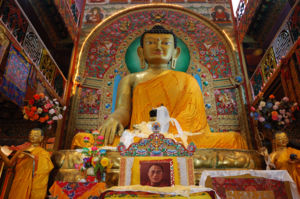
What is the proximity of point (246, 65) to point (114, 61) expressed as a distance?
10.1ft

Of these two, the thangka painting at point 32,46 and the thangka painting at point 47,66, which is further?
the thangka painting at point 47,66

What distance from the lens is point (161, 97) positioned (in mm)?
4816

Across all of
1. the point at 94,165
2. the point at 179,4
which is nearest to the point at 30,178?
the point at 94,165

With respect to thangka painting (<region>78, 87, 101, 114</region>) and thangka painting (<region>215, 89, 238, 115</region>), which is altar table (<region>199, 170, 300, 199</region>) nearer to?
thangka painting (<region>215, 89, 238, 115</region>)

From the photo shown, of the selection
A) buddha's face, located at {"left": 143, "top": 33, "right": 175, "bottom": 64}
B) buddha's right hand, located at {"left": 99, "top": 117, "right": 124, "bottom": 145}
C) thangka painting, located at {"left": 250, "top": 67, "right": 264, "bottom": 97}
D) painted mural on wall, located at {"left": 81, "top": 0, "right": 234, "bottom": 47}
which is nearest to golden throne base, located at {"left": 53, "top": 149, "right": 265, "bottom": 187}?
buddha's right hand, located at {"left": 99, "top": 117, "right": 124, "bottom": 145}

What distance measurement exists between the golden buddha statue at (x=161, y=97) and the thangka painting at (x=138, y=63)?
53cm

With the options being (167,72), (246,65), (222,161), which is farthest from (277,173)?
(246,65)

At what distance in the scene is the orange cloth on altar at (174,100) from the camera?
13.9ft

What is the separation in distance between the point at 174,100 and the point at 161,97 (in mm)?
251

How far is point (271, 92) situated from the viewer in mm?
4848

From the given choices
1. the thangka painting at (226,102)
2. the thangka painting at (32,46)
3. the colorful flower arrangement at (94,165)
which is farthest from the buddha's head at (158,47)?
the colorful flower arrangement at (94,165)

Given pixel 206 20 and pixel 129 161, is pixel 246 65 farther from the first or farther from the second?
pixel 129 161

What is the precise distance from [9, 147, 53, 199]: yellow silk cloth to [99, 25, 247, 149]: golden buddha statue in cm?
104

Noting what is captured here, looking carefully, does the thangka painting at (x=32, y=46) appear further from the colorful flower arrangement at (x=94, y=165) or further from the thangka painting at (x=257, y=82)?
the thangka painting at (x=257, y=82)
